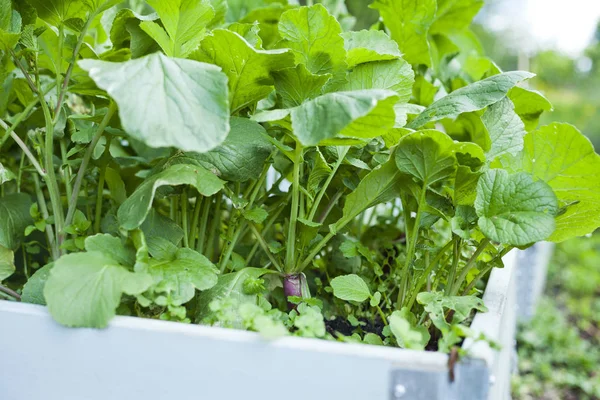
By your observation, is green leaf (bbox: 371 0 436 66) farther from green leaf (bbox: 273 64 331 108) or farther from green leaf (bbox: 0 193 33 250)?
green leaf (bbox: 0 193 33 250)

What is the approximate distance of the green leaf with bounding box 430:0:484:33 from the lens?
748 mm

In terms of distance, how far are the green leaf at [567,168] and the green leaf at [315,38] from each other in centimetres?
20

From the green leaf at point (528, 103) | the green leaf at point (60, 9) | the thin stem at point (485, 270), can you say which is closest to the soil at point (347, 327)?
the thin stem at point (485, 270)

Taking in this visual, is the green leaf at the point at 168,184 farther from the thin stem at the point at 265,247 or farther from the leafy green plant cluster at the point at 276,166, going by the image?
the thin stem at the point at 265,247

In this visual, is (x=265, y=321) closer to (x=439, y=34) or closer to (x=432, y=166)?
(x=432, y=166)

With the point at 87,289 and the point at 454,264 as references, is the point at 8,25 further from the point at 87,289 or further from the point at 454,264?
the point at 454,264

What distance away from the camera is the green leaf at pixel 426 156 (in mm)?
449

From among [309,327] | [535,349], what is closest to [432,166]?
[309,327]

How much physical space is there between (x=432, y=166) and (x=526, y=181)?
8cm

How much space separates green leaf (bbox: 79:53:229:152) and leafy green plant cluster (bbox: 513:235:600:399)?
1.56m

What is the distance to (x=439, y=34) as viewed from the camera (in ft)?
2.71

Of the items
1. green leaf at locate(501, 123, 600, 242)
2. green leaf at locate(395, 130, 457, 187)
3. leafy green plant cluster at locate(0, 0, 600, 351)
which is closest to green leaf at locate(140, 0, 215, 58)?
leafy green plant cluster at locate(0, 0, 600, 351)

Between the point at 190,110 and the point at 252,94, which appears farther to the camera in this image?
the point at 252,94

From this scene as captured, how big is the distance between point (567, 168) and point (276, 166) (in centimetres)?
30
